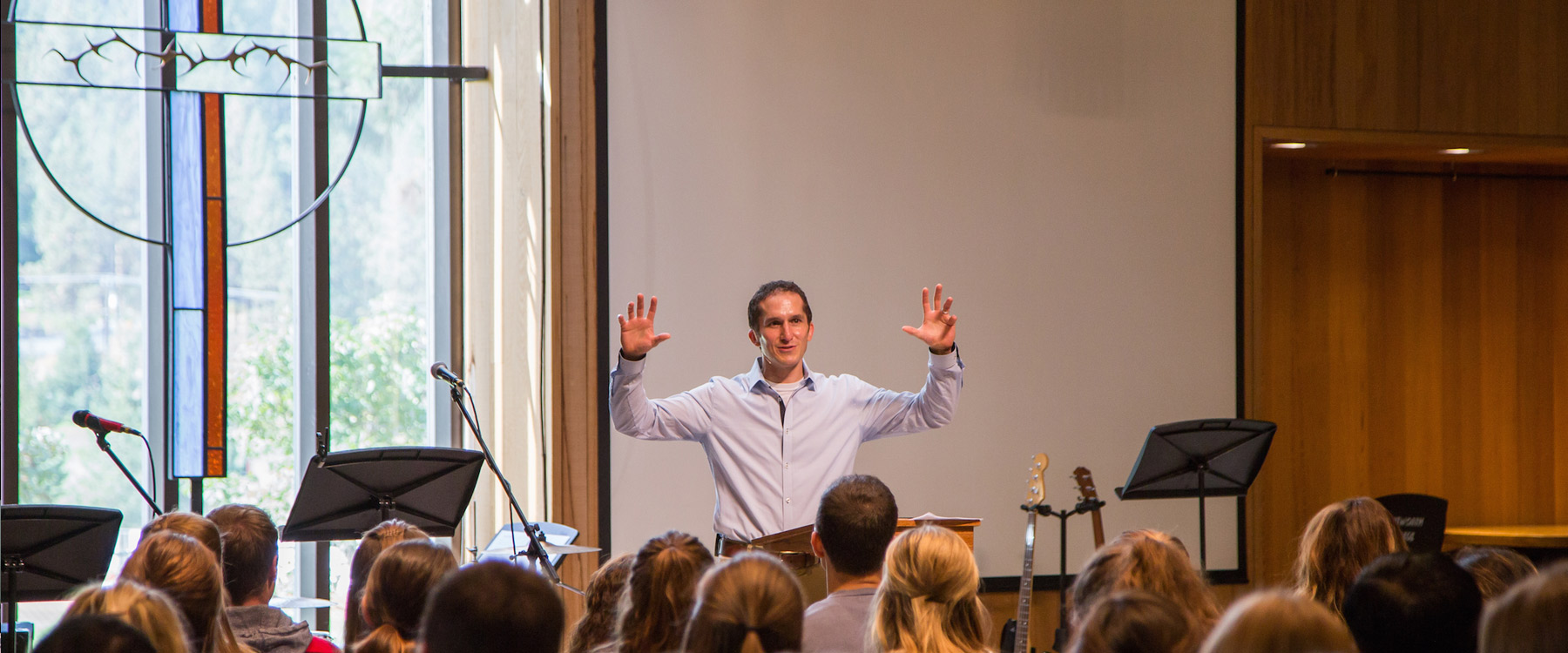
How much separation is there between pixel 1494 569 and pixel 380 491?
2.62 metres

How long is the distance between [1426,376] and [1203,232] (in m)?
1.71

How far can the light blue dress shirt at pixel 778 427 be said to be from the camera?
12.2 ft

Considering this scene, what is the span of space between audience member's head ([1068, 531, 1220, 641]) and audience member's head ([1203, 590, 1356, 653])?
653mm

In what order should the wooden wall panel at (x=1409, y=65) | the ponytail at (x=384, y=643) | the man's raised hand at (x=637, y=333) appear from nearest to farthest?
1. the ponytail at (x=384, y=643)
2. the man's raised hand at (x=637, y=333)
3. the wooden wall panel at (x=1409, y=65)

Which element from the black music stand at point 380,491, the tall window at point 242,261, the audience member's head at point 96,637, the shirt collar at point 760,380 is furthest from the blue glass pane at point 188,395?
the audience member's head at point 96,637

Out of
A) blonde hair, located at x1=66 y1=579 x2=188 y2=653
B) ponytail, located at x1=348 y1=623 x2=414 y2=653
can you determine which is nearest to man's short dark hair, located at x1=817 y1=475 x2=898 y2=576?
ponytail, located at x1=348 y1=623 x2=414 y2=653

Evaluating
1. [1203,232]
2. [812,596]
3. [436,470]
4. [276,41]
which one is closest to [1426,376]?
[1203,232]

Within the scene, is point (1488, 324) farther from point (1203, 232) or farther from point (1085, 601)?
point (1085, 601)

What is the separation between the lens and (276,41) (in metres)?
4.56

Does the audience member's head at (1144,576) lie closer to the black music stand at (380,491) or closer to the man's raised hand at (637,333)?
the man's raised hand at (637,333)

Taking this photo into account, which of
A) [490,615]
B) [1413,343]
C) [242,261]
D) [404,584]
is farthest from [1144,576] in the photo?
[1413,343]

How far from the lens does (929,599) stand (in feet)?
7.13

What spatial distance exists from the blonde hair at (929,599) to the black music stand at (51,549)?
2.11 m

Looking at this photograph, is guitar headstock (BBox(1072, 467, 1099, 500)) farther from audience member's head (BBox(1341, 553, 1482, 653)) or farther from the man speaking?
audience member's head (BBox(1341, 553, 1482, 653))
